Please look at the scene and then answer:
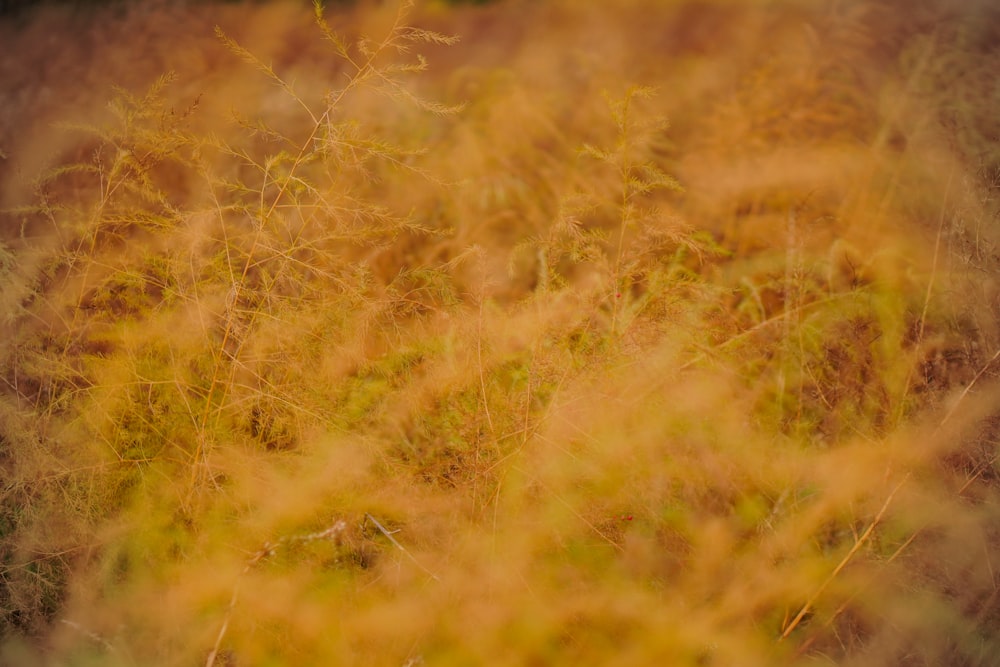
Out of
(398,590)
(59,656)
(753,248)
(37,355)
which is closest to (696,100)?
(753,248)

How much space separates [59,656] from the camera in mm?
2111

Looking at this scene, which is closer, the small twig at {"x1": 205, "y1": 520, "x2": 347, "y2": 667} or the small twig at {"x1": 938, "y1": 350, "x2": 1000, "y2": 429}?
the small twig at {"x1": 205, "y1": 520, "x2": 347, "y2": 667}

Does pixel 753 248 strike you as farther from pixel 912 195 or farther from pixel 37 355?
pixel 37 355

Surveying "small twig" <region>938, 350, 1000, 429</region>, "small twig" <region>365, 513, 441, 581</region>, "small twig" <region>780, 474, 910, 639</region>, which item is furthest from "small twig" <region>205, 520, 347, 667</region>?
"small twig" <region>938, 350, 1000, 429</region>

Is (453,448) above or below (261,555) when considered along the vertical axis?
above

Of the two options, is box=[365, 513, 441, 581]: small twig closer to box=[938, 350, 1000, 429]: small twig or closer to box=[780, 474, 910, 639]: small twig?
box=[780, 474, 910, 639]: small twig

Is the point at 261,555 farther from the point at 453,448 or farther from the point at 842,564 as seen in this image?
the point at 842,564

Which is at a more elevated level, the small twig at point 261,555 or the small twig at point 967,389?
the small twig at point 967,389

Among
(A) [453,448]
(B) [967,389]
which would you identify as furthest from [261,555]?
(B) [967,389]

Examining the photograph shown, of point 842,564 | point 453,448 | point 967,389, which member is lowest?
point 842,564

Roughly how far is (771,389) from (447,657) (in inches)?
58.9

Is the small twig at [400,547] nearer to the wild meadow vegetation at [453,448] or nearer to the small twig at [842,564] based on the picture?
the wild meadow vegetation at [453,448]

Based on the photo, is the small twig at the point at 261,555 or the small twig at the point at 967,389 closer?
the small twig at the point at 261,555

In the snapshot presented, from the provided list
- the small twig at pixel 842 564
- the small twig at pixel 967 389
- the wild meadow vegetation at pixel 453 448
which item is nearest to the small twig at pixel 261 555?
the wild meadow vegetation at pixel 453 448
